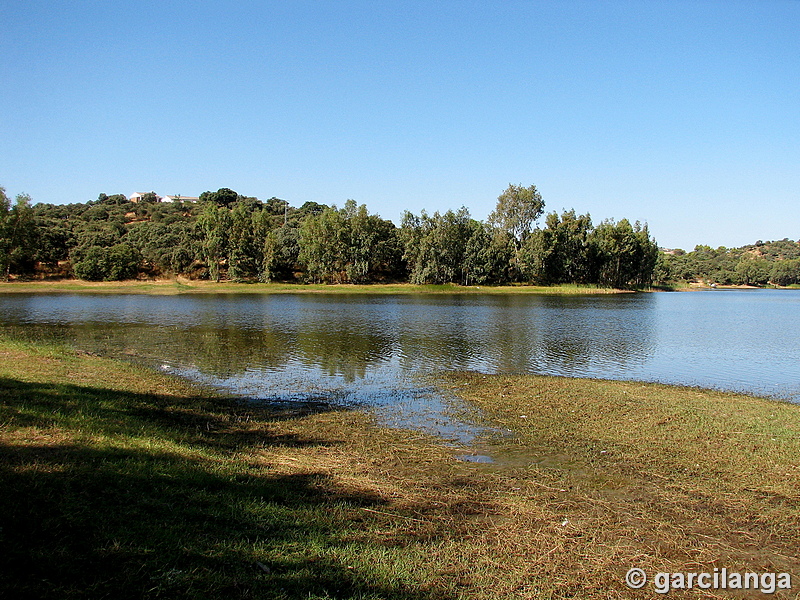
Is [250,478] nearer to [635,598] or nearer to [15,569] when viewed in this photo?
[15,569]

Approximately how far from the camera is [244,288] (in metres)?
92.2

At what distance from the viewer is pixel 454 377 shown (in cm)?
2183

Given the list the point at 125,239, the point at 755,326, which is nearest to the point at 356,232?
the point at 125,239

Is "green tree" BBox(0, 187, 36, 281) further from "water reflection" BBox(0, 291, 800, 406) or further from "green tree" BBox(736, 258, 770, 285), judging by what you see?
"green tree" BBox(736, 258, 770, 285)

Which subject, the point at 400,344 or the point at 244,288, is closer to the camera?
the point at 400,344

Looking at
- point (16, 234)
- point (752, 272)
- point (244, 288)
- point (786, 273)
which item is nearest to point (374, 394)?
point (244, 288)

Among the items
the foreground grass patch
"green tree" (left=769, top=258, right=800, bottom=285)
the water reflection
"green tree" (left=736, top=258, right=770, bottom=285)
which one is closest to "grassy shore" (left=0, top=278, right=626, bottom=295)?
the water reflection

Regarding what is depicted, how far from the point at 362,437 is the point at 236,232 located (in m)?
95.7

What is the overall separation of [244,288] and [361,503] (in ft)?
291

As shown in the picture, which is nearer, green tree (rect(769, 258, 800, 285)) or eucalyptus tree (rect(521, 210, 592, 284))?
eucalyptus tree (rect(521, 210, 592, 284))

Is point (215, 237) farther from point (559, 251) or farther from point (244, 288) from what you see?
point (559, 251)

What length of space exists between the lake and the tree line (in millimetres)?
48528

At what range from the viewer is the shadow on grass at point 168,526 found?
194 inches

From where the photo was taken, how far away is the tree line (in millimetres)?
94000
